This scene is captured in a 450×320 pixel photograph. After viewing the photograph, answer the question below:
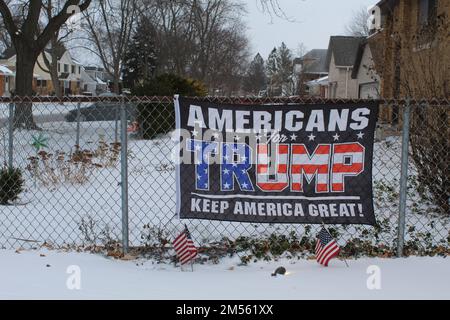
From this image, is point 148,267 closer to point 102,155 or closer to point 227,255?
point 227,255

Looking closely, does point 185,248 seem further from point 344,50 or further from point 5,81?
point 5,81

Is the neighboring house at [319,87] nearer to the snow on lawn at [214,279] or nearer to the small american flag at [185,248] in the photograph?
the snow on lawn at [214,279]

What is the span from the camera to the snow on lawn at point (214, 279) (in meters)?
3.92

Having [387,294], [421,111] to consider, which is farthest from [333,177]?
[421,111]

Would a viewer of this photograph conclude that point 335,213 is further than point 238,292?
Yes

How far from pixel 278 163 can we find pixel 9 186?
441 cm

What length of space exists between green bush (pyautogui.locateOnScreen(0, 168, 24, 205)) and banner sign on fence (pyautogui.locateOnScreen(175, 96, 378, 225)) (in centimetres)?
376

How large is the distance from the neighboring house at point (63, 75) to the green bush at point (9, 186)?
57.8 meters

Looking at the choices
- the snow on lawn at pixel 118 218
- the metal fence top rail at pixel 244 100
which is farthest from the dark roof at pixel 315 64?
the metal fence top rail at pixel 244 100

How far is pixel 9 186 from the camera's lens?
7352mm

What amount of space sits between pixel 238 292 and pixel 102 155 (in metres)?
6.49

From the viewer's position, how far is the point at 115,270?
442 cm

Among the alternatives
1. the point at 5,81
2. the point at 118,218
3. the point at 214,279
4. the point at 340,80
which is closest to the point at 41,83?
the point at 5,81

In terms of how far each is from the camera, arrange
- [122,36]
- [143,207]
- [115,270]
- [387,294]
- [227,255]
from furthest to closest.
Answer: [122,36] → [143,207] → [227,255] → [115,270] → [387,294]
